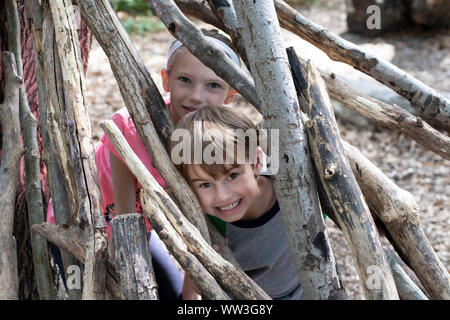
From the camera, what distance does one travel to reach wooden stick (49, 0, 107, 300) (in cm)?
157

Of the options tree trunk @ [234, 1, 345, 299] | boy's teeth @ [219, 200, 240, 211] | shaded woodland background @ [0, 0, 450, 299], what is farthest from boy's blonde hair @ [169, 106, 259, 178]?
shaded woodland background @ [0, 0, 450, 299]

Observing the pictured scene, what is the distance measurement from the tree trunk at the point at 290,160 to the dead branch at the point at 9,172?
112 centimetres

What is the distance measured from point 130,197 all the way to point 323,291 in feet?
2.97

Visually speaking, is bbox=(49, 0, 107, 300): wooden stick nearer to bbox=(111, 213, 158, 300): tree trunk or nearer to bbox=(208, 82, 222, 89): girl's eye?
bbox=(111, 213, 158, 300): tree trunk

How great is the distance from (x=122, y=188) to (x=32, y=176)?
0.60 metres

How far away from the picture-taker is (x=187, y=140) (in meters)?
1.78

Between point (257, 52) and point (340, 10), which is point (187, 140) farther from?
point (340, 10)

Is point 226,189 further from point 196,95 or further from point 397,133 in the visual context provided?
point 397,133

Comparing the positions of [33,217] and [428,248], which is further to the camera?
[33,217]

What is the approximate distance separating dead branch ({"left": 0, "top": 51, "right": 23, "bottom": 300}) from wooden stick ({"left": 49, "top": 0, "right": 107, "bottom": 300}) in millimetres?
502

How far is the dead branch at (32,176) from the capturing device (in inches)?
92.7

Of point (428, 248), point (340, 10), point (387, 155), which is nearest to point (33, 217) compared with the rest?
point (428, 248)

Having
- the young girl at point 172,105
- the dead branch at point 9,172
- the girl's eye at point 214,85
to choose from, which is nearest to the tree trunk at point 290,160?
the young girl at point 172,105
